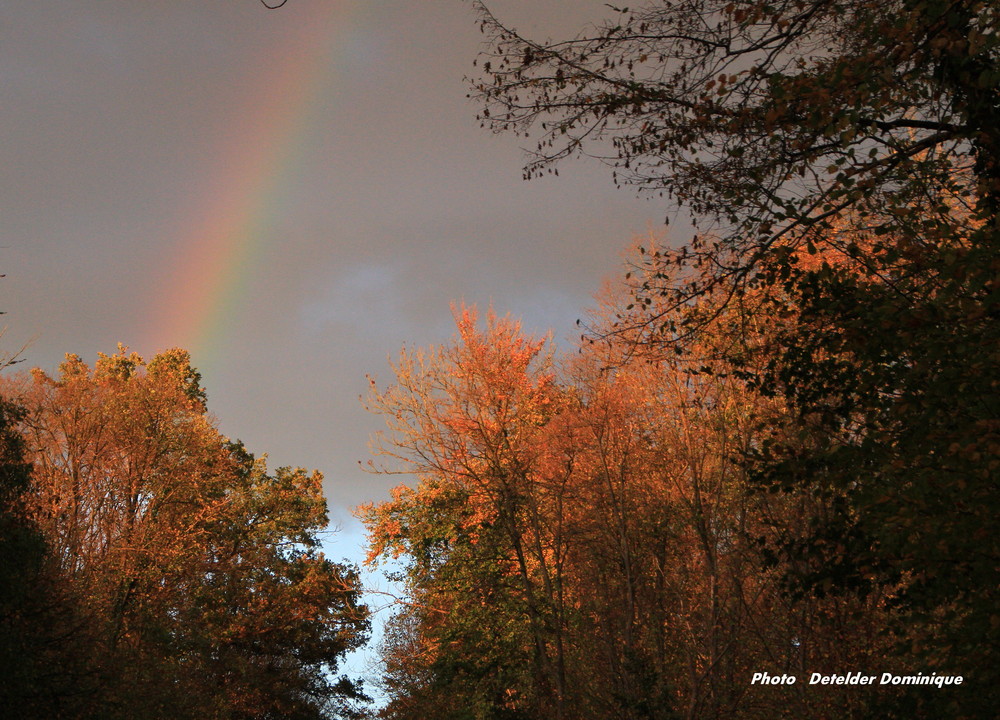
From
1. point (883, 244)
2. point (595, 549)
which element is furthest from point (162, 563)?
point (883, 244)

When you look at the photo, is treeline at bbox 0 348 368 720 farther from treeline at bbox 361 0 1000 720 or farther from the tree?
the tree

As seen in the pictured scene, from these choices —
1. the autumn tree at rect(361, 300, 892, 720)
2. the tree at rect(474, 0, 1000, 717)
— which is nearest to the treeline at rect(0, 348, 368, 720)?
the autumn tree at rect(361, 300, 892, 720)

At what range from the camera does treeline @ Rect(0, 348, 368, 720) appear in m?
18.6

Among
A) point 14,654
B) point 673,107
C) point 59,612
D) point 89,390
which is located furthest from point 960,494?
point 89,390

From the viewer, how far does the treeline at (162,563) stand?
18.6 meters

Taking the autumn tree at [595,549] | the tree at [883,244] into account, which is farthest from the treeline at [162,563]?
the tree at [883,244]

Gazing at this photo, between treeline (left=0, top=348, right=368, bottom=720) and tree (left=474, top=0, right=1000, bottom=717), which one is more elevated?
treeline (left=0, top=348, right=368, bottom=720)

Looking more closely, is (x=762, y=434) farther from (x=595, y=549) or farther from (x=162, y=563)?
(x=162, y=563)

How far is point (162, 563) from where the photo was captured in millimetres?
27031

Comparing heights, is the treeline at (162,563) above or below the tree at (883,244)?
above

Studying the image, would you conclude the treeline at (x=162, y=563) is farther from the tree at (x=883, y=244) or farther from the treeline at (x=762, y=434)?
the tree at (x=883, y=244)

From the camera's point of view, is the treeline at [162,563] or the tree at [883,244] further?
the treeline at [162,563]

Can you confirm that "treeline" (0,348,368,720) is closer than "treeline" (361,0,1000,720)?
No

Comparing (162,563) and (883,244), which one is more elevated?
(162,563)
